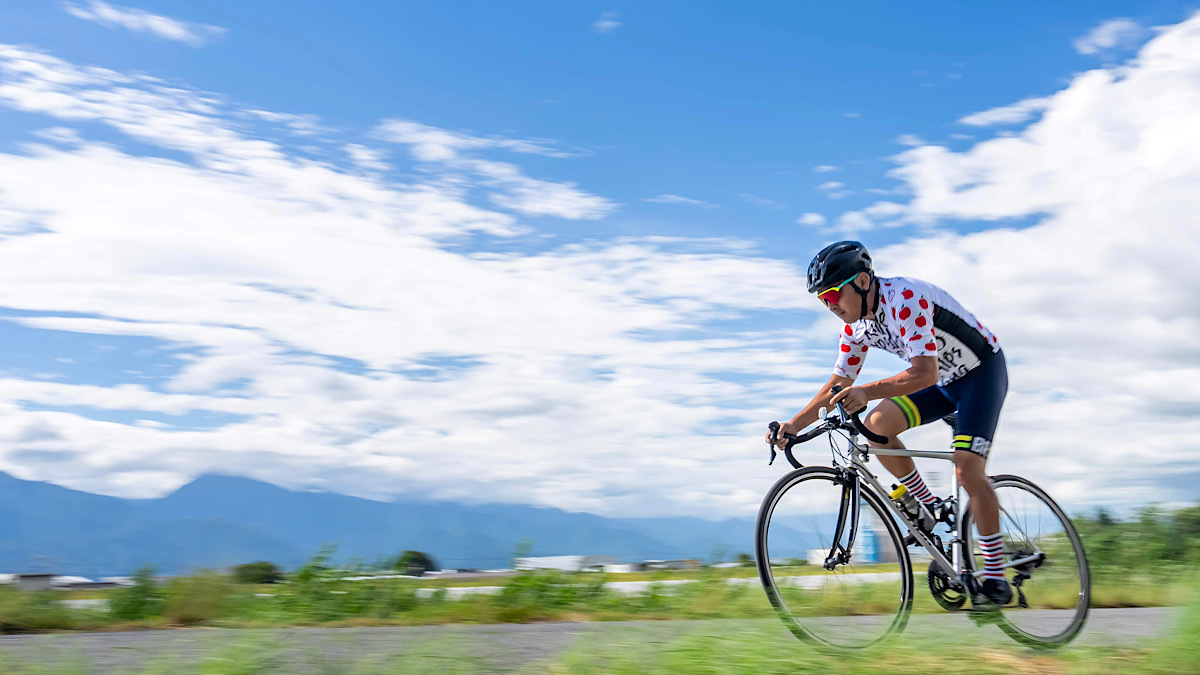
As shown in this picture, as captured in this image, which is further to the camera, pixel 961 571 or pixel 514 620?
pixel 514 620

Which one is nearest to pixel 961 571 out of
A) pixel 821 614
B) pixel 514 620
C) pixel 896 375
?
pixel 821 614

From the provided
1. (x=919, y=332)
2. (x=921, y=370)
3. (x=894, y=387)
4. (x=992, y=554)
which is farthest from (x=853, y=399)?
(x=992, y=554)

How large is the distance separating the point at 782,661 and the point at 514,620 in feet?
10.8

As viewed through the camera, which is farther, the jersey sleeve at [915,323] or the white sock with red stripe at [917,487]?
the white sock with red stripe at [917,487]

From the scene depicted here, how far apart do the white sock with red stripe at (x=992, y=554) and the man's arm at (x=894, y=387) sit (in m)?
1.22

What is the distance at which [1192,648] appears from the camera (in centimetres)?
480

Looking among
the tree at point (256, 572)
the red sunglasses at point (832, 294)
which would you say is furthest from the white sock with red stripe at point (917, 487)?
the tree at point (256, 572)

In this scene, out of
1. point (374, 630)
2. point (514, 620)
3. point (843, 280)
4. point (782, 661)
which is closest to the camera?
point (782, 661)

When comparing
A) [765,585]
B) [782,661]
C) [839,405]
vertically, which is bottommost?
[782,661]

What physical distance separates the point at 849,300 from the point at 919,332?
40 centimetres

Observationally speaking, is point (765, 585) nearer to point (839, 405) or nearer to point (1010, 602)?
point (839, 405)

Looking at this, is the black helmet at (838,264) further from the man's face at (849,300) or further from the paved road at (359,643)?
the paved road at (359,643)

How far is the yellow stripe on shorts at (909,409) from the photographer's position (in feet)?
17.8

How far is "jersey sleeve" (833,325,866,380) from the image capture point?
560 cm
